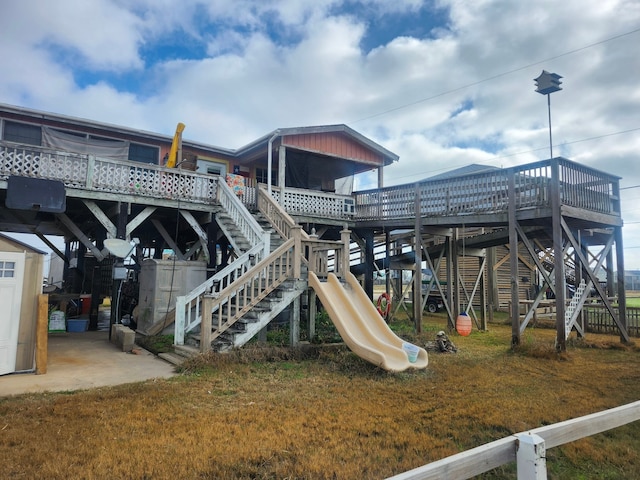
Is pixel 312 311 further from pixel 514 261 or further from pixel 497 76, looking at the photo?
pixel 497 76

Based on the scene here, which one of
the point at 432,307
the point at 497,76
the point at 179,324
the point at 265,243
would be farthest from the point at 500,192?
the point at 432,307

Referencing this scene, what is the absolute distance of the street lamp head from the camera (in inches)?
366

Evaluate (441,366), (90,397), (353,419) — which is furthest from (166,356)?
(441,366)

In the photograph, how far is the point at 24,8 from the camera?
9.70 meters

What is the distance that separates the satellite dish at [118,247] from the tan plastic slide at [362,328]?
4790 mm

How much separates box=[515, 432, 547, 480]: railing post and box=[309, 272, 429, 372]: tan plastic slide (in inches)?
172

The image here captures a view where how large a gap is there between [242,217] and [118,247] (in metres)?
3.08

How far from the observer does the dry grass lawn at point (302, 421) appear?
324 cm

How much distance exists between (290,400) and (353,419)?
39.9 inches

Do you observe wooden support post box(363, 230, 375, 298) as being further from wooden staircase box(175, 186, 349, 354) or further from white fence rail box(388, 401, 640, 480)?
white fence rail box(388, 401, 640, 480)

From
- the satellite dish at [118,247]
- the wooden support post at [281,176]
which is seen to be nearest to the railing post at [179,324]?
the satellite dish at [118,247]

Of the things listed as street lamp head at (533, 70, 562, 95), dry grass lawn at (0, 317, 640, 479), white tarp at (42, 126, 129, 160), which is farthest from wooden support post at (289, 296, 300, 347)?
white tarp at (42, 126, 129, 160)

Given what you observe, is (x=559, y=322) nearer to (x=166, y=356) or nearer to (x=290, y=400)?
(x=290, y=400)

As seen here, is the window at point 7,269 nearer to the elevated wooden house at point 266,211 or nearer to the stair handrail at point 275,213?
the elevated wooden house at point 266,211
